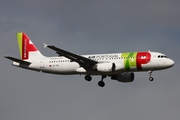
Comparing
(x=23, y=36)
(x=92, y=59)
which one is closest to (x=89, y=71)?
(x=92, y=59)

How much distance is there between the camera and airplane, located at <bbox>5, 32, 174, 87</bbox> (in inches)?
3258

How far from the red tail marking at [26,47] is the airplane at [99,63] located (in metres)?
0.16

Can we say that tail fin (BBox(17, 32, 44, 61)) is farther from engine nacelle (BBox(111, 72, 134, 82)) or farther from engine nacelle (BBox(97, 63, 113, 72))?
engine nacelle (BBox(111, 72, 134, 82))

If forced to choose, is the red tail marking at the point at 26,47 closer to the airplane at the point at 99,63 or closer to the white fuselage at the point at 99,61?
the airplane at the point at 99,63

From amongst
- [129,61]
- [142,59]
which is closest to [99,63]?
[129,61]

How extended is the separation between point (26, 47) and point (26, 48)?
0.24 meters

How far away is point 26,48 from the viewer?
95.9m

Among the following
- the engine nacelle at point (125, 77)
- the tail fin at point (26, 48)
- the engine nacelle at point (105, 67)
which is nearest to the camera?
the engine nacelle at point (105, 67)

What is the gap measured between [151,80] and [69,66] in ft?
39.9

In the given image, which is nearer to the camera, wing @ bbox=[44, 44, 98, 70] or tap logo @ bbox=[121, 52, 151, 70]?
tap logo @ bbox=[121, 52, 151, 70]

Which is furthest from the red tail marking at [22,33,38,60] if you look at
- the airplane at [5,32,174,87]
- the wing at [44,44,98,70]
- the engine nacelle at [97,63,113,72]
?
the engine nacelle at [97,63,113,72]

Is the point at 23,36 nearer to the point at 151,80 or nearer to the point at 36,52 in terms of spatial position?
the point at 36,52

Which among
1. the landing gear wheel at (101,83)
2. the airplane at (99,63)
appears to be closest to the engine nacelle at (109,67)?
the airplane at (99,63)

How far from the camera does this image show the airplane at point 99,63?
82.8m
